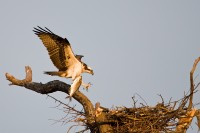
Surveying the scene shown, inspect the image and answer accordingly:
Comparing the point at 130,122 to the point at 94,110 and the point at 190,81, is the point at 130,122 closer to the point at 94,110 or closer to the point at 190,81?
the point at 94,110

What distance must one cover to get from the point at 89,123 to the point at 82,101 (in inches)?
18.5

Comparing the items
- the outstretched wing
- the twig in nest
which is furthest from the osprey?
the twig in nest

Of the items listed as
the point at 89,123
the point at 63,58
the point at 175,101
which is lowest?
the point at 89,123

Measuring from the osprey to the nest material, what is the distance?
3.91 feet

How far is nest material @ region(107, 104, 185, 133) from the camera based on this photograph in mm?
9016

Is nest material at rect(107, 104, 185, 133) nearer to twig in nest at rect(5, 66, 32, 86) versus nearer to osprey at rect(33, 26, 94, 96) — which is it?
osprey at rect(33, 26, 94, 96)

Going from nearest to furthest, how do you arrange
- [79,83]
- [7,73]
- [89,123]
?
[89,123] → [79,83] → [7,73]

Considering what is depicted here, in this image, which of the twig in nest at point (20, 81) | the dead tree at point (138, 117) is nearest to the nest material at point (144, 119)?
the dead tree at point (138, 117)

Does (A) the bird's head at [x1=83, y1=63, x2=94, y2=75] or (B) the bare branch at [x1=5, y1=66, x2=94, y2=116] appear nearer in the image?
(B) the bare branch at [x1=5, y1=66, x2=94, y2=116]

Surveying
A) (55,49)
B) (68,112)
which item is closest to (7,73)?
(55,49)

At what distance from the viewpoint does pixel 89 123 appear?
9.02 meters

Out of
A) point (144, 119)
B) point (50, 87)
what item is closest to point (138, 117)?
point (144, 119)

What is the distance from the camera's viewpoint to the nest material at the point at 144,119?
902cm

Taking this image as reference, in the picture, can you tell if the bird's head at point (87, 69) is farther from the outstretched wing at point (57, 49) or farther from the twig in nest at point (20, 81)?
the twig in nest at point (20, 81)
